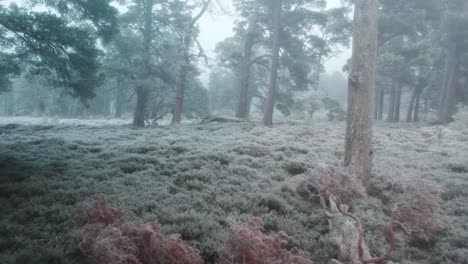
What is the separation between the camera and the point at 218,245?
4.68 meters

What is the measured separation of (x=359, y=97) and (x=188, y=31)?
15.1 metres

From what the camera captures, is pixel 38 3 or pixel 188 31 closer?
pixel 38 3

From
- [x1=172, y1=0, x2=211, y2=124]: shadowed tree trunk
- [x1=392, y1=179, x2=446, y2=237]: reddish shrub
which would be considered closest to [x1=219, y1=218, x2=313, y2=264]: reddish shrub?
[x1=392, y1=179, x2=446, y2=237]: reddish shrub

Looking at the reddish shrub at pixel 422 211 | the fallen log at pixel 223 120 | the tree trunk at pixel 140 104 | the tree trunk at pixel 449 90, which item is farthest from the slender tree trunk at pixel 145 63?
the tree trunk at pixel 449 90

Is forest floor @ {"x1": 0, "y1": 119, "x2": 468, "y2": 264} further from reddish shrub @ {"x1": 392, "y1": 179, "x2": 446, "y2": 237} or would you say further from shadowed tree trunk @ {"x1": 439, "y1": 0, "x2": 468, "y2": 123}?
shadowed tree trunk @ {"x1": 439, "y1": 0, "x2": 468, "y2": 123}

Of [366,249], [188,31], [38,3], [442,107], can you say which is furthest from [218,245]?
[442,107]

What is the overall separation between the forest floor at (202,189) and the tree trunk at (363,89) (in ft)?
2.73

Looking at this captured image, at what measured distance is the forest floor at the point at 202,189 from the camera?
15.9ft

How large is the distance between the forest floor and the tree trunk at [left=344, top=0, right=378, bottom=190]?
832mm

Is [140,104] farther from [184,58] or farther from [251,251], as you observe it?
[251,251]

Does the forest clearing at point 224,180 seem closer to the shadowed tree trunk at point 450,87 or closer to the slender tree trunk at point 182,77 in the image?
the slender tree trunk at point 182,77

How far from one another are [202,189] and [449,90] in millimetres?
21641

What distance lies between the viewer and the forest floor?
4.86 metres

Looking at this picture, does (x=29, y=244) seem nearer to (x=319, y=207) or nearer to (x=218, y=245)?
(x=218, y=245)
